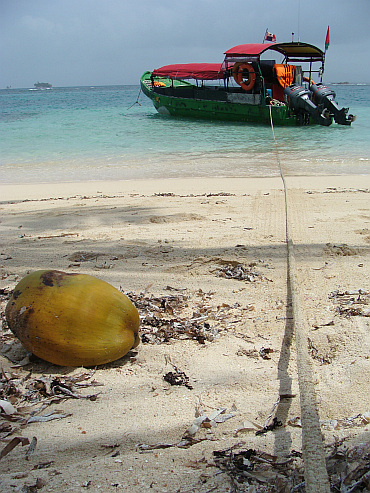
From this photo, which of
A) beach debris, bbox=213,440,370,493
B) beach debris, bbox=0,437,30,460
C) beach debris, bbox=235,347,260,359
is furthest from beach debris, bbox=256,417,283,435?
beach debris, bbox=0,437,30,460

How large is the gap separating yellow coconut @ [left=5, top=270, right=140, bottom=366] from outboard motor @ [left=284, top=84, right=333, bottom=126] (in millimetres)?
15204

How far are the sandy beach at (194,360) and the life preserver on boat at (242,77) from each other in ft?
43.7

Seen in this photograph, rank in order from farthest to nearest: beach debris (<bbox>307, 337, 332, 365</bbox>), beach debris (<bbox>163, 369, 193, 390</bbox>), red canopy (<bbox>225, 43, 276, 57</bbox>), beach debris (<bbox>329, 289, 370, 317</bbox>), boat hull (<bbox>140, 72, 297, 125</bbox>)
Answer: boat hull (<bbox>140, 72, 297, 125</bbox>)
red canopy (<bbox>225, 43, 276, 57</bbox>)
beach debris (<bbox>329, 289, 370, 317</bbox>)
beach debris (<bbox>307, 337, 332, 365</bbox>)
beach debris (<bbox>163, 369, 193, 390</bbox>)

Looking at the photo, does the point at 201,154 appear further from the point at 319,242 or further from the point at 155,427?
the point at 155,427

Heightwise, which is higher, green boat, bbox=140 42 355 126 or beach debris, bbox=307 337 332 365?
green boat, bbox=140 42 355 126

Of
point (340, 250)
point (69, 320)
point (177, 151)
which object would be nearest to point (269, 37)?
point (177, 151)

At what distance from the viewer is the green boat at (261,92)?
52.1ft

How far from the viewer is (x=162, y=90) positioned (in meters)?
20.0

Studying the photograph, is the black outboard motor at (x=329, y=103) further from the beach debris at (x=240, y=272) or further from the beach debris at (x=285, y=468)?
the beach debris at (x=285, y=468)

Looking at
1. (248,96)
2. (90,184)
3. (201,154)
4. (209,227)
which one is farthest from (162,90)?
(209,227)

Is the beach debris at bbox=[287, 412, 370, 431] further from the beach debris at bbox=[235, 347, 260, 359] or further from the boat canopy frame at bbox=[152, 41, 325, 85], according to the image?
the boat canopy frame at bbox=[152, 41, 325, 85]

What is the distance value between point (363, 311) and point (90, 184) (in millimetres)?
6172

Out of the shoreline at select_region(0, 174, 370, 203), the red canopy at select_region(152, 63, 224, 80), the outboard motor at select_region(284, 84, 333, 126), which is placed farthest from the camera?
the red canopy at select_region(152, 63, 224, 80)

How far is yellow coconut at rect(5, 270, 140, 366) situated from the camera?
6.17 feet
